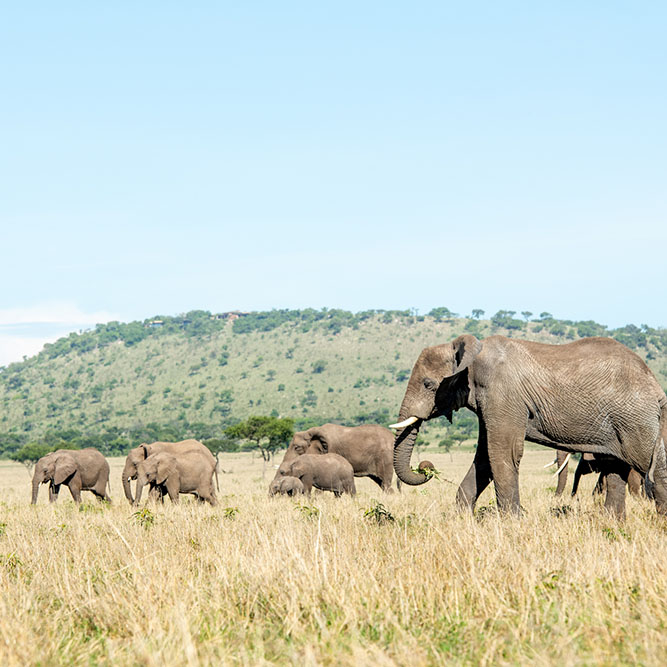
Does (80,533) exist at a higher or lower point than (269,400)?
higher

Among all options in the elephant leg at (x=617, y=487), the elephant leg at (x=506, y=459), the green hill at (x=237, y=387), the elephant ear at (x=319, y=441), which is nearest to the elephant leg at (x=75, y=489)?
the elephant ear at (x=319, y=441)

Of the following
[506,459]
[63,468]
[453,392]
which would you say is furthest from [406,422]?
[63,468]

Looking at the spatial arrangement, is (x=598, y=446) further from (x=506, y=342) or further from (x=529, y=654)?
(x=529, y=654)

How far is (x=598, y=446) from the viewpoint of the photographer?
10508 millimetres

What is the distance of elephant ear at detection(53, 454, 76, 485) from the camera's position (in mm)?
23781

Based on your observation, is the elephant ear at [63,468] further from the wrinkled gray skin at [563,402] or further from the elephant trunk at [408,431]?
the wrinkled gray skin at [563,402]

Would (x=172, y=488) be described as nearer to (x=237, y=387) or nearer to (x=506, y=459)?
(x=506, y=459)

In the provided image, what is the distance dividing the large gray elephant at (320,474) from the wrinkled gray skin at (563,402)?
436 inches

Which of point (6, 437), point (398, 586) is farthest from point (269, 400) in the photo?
point (398, 586)

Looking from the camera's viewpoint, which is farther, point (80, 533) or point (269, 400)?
point (269, 400)

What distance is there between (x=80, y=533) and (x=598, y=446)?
262 inches

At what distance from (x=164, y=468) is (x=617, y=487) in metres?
12.4

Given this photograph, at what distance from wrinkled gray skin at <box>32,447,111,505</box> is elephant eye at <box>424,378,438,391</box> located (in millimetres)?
15296

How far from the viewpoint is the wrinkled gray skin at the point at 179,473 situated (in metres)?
20.2
